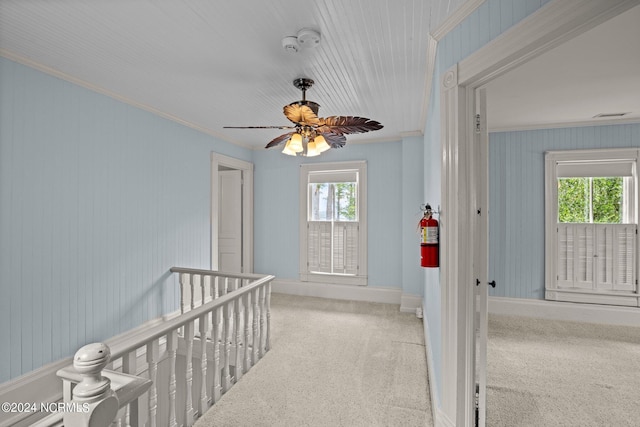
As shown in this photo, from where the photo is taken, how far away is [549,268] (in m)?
3.87

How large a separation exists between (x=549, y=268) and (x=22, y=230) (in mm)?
5610

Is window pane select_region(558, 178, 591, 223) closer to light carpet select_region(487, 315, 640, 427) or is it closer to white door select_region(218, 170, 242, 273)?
light carpet select_region(487, 315, 640, 427)

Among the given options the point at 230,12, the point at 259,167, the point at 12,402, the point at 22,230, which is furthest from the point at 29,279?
the point at 259,167

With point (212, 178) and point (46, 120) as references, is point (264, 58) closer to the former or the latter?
point (46, 120)

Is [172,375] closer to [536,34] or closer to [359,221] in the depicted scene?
[536,34]

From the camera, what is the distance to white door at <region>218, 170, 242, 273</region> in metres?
5.20

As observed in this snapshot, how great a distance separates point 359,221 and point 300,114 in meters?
2.73

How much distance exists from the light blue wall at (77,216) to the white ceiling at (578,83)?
370 cm

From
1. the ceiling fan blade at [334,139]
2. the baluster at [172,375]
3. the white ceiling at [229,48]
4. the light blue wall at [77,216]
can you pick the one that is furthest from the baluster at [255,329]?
the white ceiling at [229,48]

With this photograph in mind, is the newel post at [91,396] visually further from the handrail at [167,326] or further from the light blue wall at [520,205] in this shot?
the light blue wall at [520,205]

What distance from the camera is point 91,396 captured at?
74 centimetres

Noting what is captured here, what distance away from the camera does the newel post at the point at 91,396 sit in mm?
721

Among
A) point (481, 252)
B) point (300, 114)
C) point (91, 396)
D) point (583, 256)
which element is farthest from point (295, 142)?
point (583, 256)

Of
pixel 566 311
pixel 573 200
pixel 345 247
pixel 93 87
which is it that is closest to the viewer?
pixel 93 87
